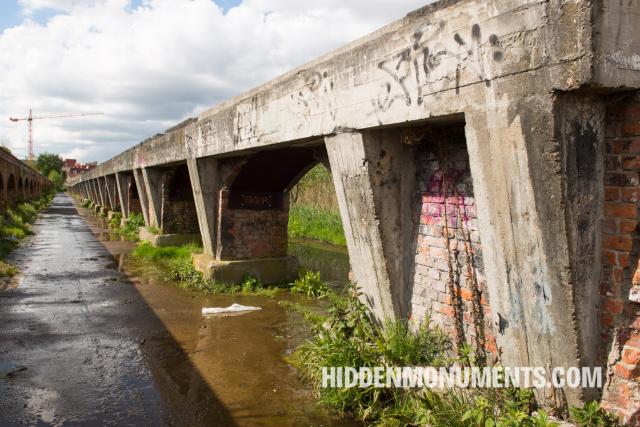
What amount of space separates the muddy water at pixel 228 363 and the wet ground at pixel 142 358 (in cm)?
1

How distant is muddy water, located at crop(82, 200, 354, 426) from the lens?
13.0 feet

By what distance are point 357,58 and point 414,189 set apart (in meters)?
1.16

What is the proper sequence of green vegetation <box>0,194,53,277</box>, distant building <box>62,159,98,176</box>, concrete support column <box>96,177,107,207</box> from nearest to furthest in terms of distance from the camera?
green vegetation <box>0,194,53,277</box> → concrete support column <box>96,177,107,207</box> → distant building <box>62,159,98,176</box>

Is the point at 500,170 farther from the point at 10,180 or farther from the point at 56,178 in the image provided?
the point at 56,178

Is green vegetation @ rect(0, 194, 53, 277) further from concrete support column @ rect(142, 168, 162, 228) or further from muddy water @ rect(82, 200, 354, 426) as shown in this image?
concrete support column @ rect(142, 168, 162, 228)

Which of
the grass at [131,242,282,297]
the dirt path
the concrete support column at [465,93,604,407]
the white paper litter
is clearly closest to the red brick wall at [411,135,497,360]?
the concrete support column at [465,93,604,407]

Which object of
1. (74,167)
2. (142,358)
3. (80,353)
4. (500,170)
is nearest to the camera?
(500,170)

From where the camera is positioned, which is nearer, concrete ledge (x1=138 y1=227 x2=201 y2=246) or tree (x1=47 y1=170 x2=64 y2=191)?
concrete ledge (x1=138 y1=227 x2=201 y2=246)

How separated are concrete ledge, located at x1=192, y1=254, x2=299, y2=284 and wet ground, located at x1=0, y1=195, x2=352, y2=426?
1.60 ft

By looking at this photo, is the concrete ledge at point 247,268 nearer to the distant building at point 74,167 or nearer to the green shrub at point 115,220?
the green shrub at point 115,220

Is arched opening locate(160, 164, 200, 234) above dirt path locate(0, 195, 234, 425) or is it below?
above

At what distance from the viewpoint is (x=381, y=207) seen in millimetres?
3992

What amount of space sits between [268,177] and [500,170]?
223 inches

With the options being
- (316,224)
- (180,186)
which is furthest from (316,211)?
(180,186)
